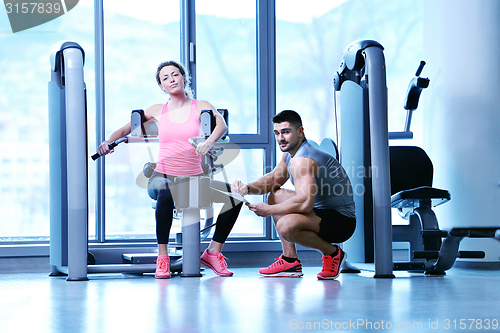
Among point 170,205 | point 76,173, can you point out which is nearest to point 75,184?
point 76,173

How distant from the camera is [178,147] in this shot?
3.09m

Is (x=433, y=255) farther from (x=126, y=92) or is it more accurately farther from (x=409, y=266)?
(x=126, y=92)

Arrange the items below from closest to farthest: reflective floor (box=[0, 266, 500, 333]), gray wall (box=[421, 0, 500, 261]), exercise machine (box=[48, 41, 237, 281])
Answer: reflective floor (box=[0, 266, 500, 333]), exercise machine (box=[48, 41, 237, 281]), gray wall (box=[421, 0, 500, 261])

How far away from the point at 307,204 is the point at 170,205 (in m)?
0.81

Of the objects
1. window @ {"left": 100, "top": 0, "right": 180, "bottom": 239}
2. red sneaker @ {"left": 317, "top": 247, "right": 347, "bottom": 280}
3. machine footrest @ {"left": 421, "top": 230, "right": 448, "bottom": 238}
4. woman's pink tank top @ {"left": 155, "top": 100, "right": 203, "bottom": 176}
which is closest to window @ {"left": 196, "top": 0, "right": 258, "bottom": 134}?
window @ {"left": 100, "top": 0, "right": 180, "bottom": 239}

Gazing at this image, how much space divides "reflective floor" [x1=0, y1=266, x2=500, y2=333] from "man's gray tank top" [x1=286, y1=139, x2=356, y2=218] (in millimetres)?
407

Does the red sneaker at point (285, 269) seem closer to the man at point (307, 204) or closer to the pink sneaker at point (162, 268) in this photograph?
the man at point (307, 204)

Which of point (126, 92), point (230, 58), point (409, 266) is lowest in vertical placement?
point (409, 266)

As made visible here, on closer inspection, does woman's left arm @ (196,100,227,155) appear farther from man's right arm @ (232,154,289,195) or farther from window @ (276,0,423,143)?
window @ (276,0,423,143)

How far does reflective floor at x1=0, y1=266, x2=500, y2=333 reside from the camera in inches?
54.9

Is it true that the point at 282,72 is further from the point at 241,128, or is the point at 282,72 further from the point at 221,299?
the point at 221,299

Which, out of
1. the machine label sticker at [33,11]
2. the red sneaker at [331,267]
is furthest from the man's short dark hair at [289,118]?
the machine label sticker at [33,11]

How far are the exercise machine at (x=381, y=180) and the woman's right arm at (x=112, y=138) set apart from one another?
1.36m

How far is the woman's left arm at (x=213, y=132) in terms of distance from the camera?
2.78m
